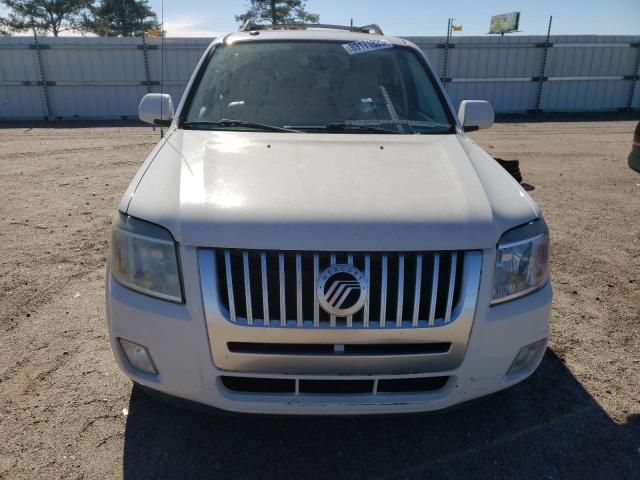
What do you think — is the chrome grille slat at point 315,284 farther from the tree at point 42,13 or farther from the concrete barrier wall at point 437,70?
the tree at point 42,13

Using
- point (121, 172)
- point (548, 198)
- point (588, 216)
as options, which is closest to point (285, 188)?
point (588, 216)

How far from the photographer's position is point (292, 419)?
7.64ft

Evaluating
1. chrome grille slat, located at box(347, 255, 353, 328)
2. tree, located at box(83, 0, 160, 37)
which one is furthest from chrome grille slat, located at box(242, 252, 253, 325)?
tree, located at box(83, 0, 160, 37)

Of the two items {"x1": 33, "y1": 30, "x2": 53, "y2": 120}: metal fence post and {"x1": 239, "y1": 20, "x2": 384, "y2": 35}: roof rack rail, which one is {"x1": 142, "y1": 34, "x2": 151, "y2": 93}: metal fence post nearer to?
{"x1": 33, "y1": 30, "x2": 53, "y2": 120}: metal fence post

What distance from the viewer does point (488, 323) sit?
1946 millimetres

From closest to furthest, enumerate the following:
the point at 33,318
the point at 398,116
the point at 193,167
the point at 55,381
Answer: the point at 193,167
the point at 55,381
the point at 398,116
the point at 33,318

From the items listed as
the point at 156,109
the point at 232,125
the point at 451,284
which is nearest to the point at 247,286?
the point at 451,284

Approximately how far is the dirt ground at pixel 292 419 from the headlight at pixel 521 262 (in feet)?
2.71

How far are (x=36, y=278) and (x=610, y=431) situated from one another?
13.5 ft

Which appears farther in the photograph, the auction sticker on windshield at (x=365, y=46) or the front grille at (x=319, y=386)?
the auction sticker on windshield at (x=365, y=46)

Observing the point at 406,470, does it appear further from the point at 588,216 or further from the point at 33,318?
the point at 588,216

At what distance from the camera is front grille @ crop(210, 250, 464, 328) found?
1869mm

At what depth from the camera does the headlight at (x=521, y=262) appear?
6.52 feet

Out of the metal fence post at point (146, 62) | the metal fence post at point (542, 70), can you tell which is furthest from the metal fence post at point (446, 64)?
the metal fence post at point (146, 62)
